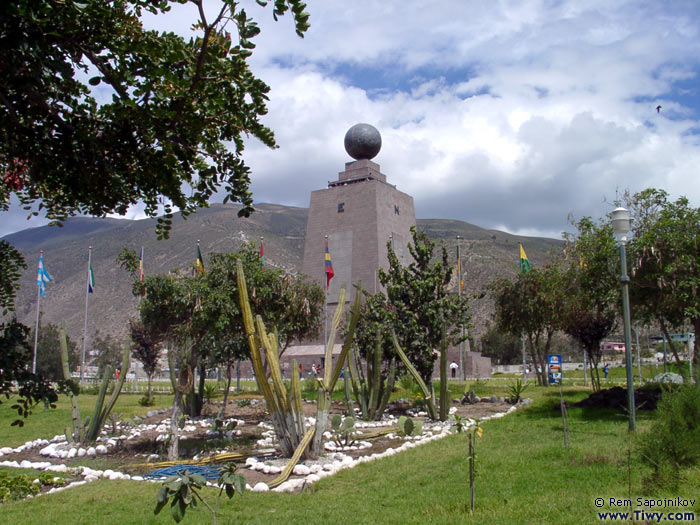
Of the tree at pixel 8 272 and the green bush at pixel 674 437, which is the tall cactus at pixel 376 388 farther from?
the tree at pixel 8 272

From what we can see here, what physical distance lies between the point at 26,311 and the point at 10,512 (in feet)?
382

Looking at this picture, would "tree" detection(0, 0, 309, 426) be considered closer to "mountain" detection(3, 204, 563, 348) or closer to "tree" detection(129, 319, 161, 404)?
"tree" detection(129, 319, 161, 404)

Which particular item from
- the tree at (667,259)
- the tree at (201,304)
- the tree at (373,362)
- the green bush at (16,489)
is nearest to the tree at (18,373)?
the green bush at (16,489)

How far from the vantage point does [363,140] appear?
1633 inches

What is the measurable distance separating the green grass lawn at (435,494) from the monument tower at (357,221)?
30.5 meters

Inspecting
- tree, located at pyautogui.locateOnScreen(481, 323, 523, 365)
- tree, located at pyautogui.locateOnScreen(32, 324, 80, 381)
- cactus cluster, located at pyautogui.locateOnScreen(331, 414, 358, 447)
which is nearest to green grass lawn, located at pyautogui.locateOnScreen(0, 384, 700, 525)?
cactus cluster, located at pyautogui.locateOnScreen(331, 414, 358, 447)

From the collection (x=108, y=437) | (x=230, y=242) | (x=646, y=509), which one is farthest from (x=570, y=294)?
(x=230, y=242)

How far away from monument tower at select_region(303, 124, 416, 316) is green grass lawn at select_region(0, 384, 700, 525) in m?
30.5

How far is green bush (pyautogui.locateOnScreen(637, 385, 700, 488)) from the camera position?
22.6 feet

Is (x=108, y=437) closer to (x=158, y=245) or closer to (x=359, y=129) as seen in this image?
(x=359, y=129)

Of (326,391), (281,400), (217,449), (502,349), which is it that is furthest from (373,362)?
(502,349)

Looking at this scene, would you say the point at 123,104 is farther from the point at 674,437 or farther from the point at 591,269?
the point at 591,269

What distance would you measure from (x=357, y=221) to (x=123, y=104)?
38599 mm

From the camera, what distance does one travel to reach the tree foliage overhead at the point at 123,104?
315 centimetres
